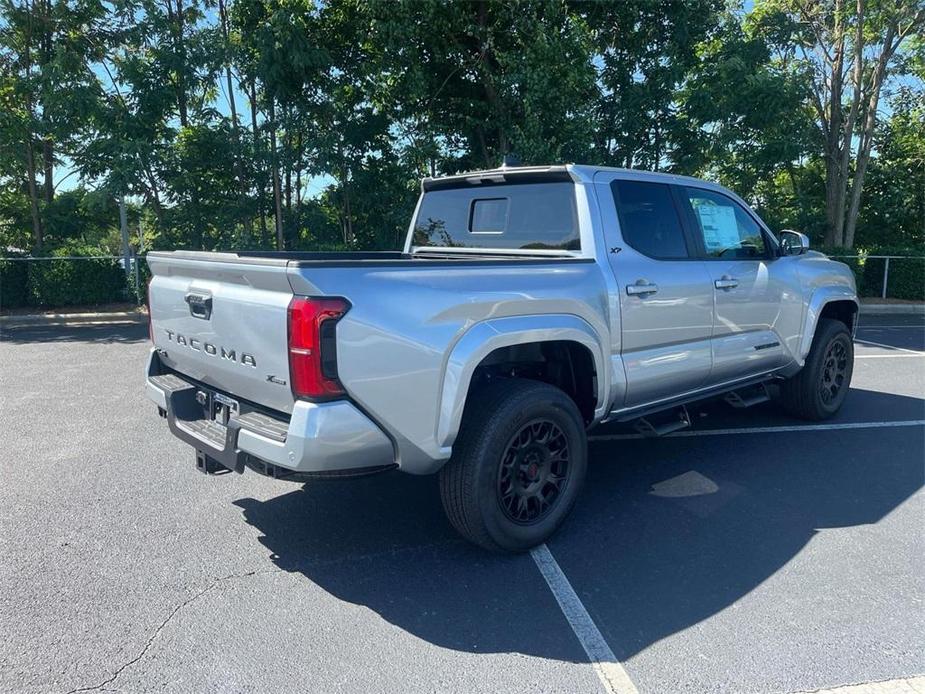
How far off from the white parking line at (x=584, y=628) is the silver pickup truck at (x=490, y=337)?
0.53ft

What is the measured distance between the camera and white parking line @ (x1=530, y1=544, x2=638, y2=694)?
2490mm

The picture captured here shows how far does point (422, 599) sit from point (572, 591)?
2.31ft

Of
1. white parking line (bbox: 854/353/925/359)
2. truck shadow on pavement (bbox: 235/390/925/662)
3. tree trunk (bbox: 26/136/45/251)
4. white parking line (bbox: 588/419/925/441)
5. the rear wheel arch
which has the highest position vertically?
tree trunk (bbox: 26/136/45/251)

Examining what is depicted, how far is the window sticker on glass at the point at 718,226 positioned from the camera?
15.4ft

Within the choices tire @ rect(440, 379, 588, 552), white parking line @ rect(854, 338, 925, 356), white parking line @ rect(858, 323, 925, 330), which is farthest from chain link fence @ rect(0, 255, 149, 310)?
white parking line @ rect(858, 323, 925, 330)

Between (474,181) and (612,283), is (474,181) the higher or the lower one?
the higher one

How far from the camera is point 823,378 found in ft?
18.9

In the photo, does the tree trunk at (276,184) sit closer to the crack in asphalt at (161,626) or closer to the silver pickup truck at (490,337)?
the silver pickup truck at (490,337)

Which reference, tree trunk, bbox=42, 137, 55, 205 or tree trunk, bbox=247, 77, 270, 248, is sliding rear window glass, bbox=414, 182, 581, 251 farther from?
tree trunk, bbox=42, 137, 55, 205

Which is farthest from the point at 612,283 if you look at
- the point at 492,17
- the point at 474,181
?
the point at 492,17

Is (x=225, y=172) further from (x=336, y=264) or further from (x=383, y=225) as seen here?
(x=336, y=264)

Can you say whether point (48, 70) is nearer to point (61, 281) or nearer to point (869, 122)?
point (61, 281)

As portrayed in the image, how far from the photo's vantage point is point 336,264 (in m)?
2.82

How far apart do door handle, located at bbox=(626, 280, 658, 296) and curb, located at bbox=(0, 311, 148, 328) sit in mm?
10980
